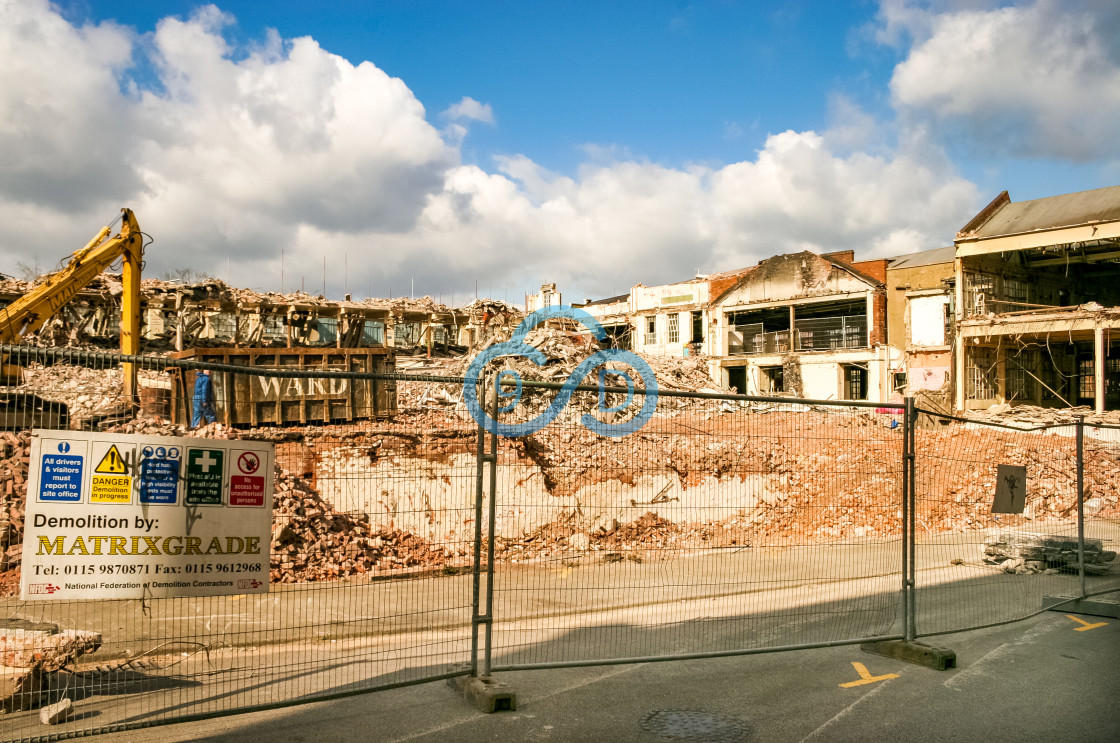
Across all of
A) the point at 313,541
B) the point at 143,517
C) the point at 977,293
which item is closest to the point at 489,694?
the point at 143,517

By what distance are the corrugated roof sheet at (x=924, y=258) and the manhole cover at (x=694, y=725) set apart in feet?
119

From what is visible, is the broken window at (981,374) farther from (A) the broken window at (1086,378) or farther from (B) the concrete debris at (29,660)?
(B) the concrete debris at (29,660)

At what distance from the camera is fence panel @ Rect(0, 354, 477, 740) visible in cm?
515

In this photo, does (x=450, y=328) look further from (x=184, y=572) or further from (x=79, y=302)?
(x=184, y=572)

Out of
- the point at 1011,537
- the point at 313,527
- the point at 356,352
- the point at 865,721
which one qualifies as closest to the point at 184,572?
the point at 865,721

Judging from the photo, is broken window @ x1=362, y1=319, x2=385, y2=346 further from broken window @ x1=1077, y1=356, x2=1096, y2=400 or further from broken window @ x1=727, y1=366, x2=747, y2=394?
broken window @ x1=1077, y1=356, x2=1096, y2=400

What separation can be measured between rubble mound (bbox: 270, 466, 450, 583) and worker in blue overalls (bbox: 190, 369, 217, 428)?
476 centimetres

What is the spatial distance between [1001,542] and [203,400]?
14.3 m

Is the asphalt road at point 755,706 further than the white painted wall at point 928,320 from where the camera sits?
No

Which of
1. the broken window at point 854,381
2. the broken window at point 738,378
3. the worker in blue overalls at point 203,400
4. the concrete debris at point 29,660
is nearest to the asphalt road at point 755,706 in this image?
the concrete debris at point 29,660

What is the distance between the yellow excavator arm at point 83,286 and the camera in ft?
51.1

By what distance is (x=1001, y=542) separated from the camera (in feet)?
36.6

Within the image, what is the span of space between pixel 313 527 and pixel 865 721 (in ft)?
25.9

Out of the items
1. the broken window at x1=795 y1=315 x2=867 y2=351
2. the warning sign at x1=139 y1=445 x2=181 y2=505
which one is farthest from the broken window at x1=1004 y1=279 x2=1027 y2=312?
the warning sign at x1=139 y1=445 x2=181 y2=505
